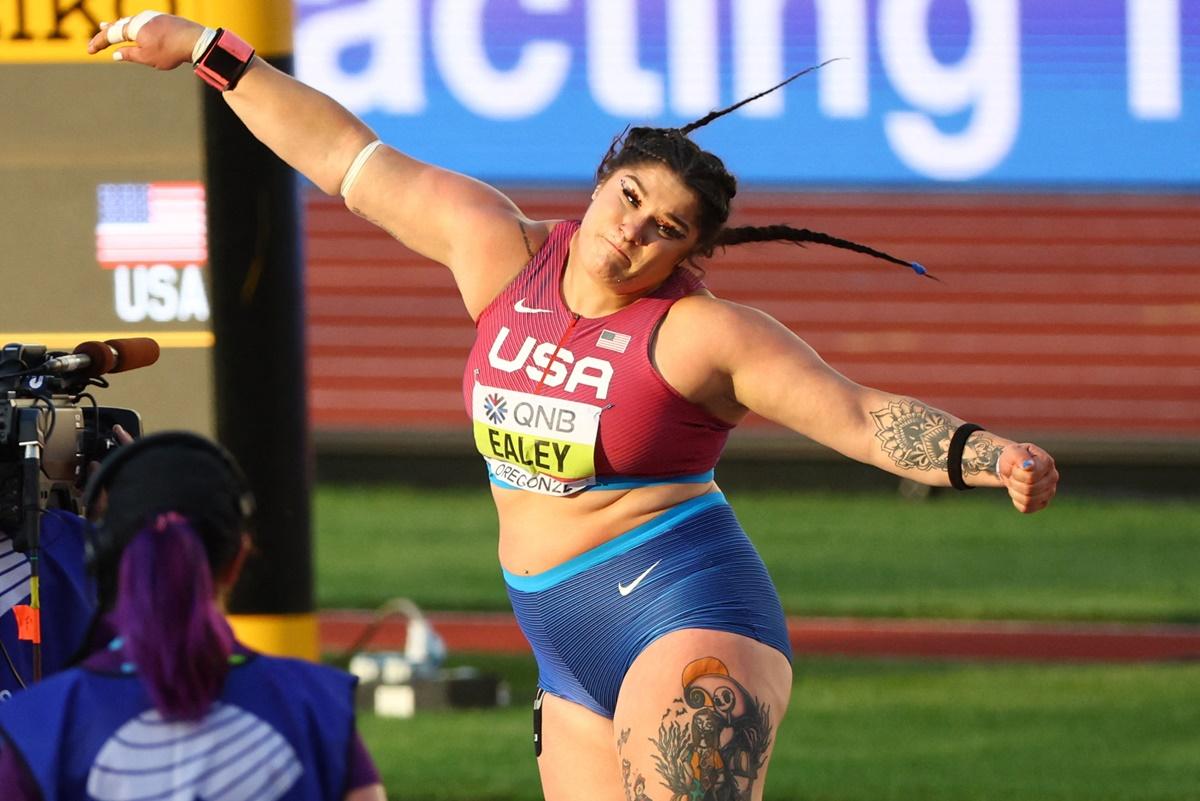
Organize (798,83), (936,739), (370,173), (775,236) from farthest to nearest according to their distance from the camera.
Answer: (798,83)
(936,739)
(370,173)
(775,236)

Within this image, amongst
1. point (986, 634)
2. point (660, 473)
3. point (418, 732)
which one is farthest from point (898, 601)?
point (660, 473)

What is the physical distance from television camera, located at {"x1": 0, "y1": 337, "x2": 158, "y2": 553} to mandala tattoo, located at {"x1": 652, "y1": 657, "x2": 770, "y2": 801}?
113 cm

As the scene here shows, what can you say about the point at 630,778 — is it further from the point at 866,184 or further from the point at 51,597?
the point at 866,184

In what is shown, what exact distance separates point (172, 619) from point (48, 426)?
47.5 inches

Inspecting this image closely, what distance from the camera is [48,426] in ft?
12.1

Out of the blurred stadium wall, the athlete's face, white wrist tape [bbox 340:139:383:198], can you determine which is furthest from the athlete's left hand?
the blurred stadium wall

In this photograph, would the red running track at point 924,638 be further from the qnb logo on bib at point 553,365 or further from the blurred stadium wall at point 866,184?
the qnb logo on bib at point 553,365

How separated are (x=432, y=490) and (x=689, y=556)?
40.1 feet

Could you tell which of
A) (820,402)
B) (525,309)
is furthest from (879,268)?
(820,402)

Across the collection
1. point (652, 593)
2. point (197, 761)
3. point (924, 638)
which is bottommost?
point (924, 638)

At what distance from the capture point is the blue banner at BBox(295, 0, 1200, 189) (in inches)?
554

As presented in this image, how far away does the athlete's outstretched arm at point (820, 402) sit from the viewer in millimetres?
3863

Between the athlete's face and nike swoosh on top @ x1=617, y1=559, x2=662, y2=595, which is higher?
the athlete's face

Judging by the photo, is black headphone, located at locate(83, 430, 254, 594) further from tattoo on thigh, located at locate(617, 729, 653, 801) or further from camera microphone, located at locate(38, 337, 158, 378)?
tattoo on thigh, located at locate(617, 729, 653, 801)
